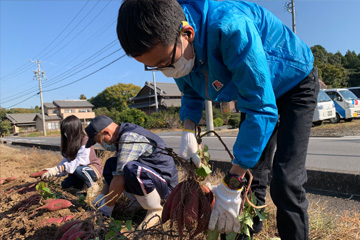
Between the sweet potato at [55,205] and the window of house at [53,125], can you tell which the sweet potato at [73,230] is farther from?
the window of house at [53,125]

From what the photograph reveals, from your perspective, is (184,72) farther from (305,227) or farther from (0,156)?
(0,156)

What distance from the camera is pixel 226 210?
4.49ft

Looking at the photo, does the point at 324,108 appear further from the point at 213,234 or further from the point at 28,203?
the point at 28,203

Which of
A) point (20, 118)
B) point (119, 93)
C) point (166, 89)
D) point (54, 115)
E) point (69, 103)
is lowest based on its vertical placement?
point (20, 118)

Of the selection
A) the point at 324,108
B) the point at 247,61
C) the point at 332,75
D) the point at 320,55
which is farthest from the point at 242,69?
the point at 320,55

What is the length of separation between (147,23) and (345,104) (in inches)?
547

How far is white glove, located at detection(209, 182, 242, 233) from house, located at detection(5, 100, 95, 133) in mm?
65935

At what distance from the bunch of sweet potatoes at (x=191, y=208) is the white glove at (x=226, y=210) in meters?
0.11

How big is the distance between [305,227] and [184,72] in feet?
3.89

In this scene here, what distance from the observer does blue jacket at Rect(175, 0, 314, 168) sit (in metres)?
1.18

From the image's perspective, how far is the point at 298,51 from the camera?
1451 millimetres

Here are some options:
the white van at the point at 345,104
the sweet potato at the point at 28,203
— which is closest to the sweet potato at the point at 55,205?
the sweet potato at the point at 28,203

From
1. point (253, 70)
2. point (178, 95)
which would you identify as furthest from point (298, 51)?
point (178, 95)

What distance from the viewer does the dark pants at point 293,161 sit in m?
1.40
